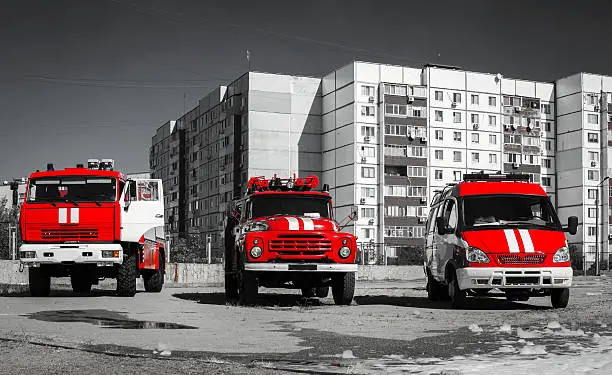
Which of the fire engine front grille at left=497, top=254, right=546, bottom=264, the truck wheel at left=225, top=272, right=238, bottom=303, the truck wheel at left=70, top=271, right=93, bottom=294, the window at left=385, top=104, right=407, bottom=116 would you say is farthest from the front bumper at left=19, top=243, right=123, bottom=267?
the window at left=385, top=104, right=407, bottom=116

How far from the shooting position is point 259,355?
9117 millimetres

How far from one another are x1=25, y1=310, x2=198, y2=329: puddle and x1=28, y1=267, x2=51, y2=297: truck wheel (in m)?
6.11

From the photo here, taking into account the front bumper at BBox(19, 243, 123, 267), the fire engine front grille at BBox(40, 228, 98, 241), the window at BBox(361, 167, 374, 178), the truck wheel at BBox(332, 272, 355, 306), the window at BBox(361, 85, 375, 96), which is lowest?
the truck wheel at BBox(332, 272, 355, 306)

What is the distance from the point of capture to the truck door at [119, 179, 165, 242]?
834 inches

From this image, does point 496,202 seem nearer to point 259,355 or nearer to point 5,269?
point 259,355

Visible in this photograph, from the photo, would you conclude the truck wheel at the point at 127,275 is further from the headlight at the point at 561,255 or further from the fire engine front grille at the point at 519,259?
the headlight at the point at 561,255

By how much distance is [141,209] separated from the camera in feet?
71.6

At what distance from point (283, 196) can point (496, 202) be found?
14.8ft

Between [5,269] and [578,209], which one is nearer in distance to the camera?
[5,269]

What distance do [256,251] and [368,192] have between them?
3053 inches

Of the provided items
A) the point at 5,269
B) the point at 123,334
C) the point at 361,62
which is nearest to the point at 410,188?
the point at 361,62

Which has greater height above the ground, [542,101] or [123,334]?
[542,101]

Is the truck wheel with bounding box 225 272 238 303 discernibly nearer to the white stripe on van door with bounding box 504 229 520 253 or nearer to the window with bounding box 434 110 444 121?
the white stripe on van door with bounding box 504 229 520 253

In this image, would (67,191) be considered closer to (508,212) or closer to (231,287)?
(231,287)
